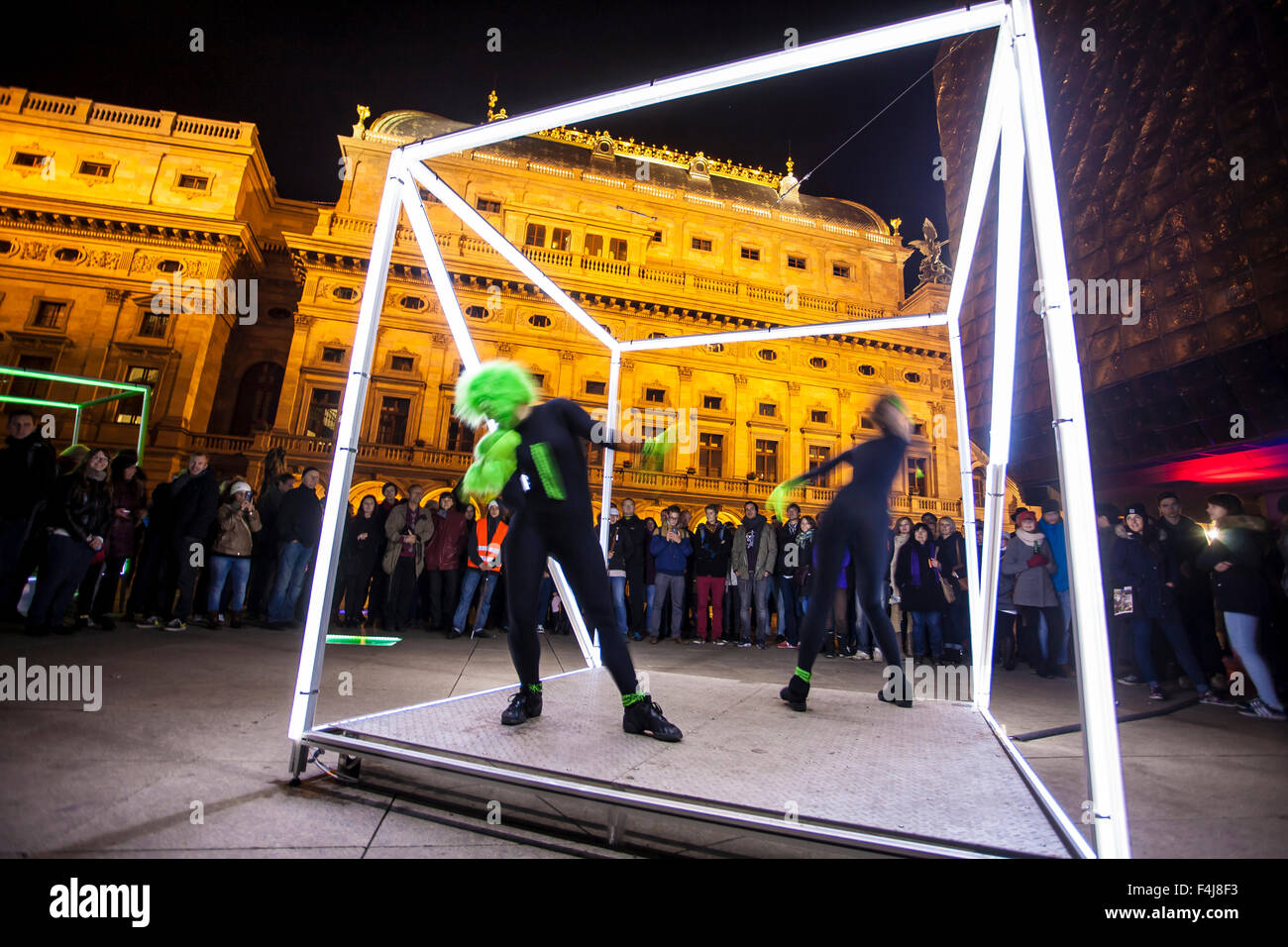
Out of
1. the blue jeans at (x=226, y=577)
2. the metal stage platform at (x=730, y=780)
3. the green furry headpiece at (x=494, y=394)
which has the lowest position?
the metal stage platform at (x=730, y=780)

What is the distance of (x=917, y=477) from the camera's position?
25.4m

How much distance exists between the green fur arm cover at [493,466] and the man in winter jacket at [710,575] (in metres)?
6.14

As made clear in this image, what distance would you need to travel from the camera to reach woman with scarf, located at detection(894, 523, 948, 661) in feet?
23.1

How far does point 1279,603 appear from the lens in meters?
4.78

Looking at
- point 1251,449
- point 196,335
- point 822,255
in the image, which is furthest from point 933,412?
point 196,335

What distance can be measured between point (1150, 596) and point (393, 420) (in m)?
A: 23.1

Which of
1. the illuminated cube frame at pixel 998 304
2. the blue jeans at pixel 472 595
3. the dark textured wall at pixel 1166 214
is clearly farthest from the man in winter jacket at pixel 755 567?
the dark textured wall at pixel 1166 214

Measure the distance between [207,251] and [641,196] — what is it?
18413 mm

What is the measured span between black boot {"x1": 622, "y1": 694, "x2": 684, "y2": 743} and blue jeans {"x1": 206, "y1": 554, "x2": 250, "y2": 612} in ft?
19.8

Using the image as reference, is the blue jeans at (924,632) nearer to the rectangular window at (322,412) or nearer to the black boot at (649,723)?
the black boot at (649,723)

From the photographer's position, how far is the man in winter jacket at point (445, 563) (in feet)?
25.9

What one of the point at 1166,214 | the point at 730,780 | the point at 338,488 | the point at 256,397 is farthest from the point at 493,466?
the point at 256,397

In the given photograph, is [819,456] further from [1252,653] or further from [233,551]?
[233,551]
